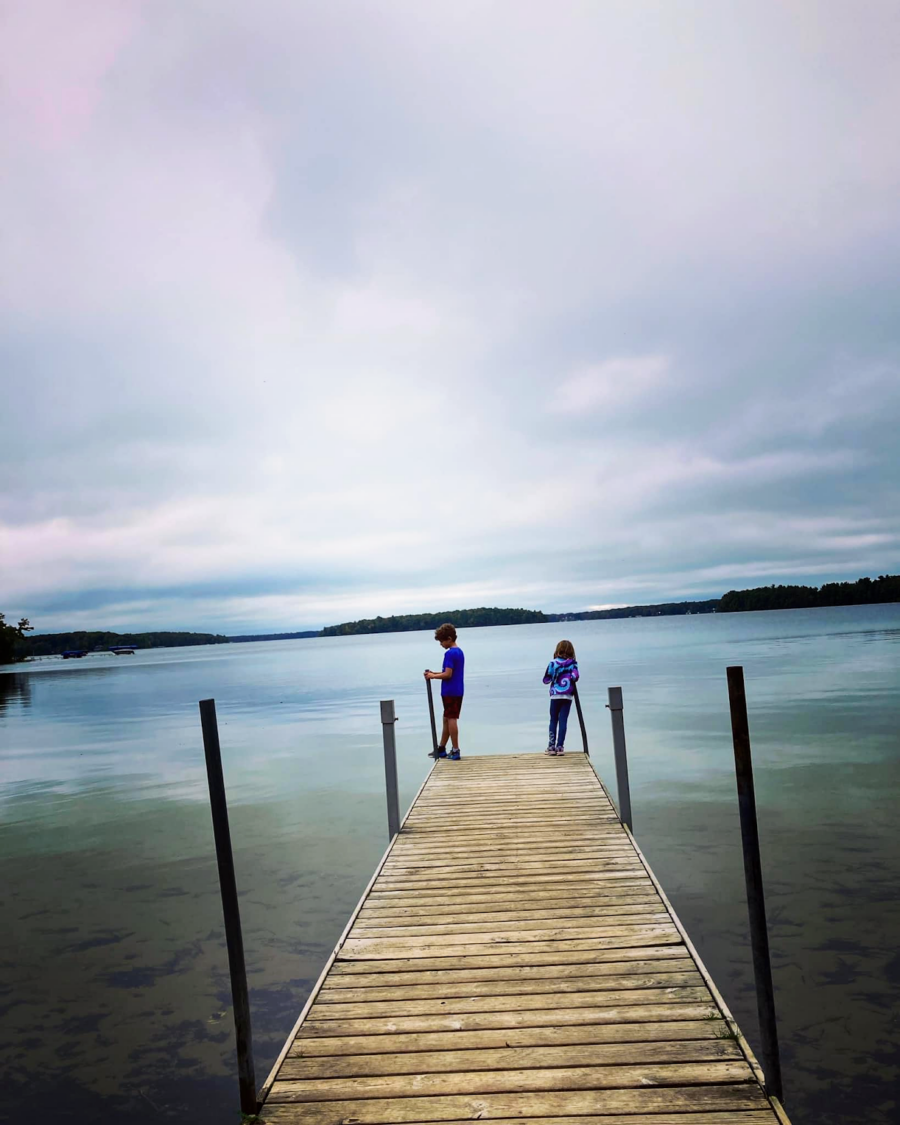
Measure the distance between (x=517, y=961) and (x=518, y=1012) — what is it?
72cm

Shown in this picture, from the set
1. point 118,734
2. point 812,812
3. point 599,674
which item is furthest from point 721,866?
point 599,674

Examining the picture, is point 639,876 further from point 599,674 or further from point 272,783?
point 599,674

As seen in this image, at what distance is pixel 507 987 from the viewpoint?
4.79 metres

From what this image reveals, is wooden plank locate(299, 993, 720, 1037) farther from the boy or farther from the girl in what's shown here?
the girl

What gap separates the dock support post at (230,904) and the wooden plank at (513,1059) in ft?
0.67

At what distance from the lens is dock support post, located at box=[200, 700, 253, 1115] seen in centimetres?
393

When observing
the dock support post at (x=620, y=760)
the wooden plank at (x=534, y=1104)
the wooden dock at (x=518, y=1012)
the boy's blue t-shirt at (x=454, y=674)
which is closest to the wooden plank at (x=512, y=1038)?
the wooden dock at (x=518, y=1012)

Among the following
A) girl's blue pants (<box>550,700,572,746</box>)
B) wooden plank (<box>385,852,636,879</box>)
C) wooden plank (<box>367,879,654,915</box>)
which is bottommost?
wooden plank (<box>385,852,636,879</box>)

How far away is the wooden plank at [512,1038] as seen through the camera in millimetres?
4113

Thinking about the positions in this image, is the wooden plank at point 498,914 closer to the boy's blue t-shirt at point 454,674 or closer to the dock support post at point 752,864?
the dock support post at point 752,864

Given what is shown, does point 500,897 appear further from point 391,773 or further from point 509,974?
Answer: point 391,773

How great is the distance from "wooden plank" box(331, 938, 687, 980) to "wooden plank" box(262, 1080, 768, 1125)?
1320 mm

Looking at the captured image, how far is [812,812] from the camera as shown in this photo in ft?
41.4

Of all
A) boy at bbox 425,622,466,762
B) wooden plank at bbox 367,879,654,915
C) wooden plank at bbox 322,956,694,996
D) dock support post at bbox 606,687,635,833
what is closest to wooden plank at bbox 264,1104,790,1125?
wooden plank at bbox 322,956,694,996
